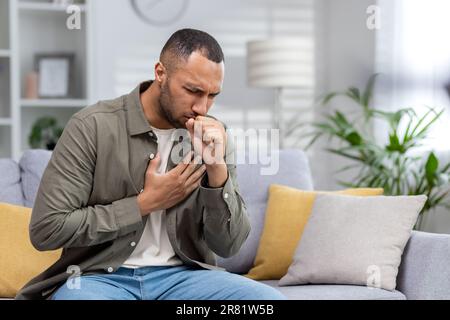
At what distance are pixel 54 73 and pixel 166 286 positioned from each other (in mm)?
2933

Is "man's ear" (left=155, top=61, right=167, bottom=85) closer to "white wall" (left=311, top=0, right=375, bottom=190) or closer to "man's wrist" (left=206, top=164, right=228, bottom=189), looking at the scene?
"man's wrist" (left=206, top=164, right=228, bottom=189)

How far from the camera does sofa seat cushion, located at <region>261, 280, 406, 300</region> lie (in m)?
2.24

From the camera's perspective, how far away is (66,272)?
177 cm

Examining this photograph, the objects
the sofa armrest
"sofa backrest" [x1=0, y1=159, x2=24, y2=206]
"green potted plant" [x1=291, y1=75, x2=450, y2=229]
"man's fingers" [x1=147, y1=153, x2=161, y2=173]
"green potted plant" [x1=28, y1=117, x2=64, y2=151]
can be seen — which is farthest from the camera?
"green potted plant" [x1=28, y1=117, x2=64, y2=151]

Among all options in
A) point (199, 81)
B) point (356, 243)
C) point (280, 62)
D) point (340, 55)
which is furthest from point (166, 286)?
point (340, 55)

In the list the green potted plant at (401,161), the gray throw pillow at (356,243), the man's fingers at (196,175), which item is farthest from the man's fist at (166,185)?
the green potted plant at (401,161)

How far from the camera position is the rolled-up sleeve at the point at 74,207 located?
166cm

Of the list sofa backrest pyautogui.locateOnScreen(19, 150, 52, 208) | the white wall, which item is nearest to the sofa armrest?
sofa backrest pyautogui.locateOnScreen(19, 150, 52, 208)

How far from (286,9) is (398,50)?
1.05 metres

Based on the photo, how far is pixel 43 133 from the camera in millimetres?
4340

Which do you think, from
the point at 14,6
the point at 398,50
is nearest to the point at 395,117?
the point at 398,50

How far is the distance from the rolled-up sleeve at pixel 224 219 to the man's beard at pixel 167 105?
0.55ft

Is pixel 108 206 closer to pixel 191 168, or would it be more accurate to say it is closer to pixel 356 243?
pixel 191 168

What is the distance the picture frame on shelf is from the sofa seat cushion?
250 centimetres
